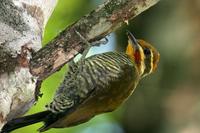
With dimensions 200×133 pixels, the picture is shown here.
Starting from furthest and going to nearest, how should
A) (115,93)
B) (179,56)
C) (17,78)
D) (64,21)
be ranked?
(64,21), (179,56), (115,93), (17,78)

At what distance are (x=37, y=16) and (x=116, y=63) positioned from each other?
3.76 feet

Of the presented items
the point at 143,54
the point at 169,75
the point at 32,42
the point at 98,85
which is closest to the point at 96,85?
the point at 98,85

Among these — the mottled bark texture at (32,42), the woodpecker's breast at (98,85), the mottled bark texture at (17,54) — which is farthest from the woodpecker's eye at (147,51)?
the mottled bark texture at (17,54)

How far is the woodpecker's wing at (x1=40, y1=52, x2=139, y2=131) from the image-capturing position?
3254 mm

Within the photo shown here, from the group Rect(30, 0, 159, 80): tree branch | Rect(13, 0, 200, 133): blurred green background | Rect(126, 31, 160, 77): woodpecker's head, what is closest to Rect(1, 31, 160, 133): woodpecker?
Rect(126, 31, 160, 77): woodpecker's head

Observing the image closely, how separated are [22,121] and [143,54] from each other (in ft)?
4.05

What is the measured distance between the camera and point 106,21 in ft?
8.70

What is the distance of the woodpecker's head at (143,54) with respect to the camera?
12.8ft

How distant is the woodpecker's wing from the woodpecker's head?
11 centimetres

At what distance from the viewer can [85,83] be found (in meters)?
3.56

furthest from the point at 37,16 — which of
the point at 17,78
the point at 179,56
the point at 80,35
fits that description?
the point at 179,56

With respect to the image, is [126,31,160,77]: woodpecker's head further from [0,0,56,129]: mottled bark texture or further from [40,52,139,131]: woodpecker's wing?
[0,0,56,129]: mottled bark texture

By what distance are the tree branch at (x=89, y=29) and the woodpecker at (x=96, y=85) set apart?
1.77ft

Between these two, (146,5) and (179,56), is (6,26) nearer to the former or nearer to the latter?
(146,5)
